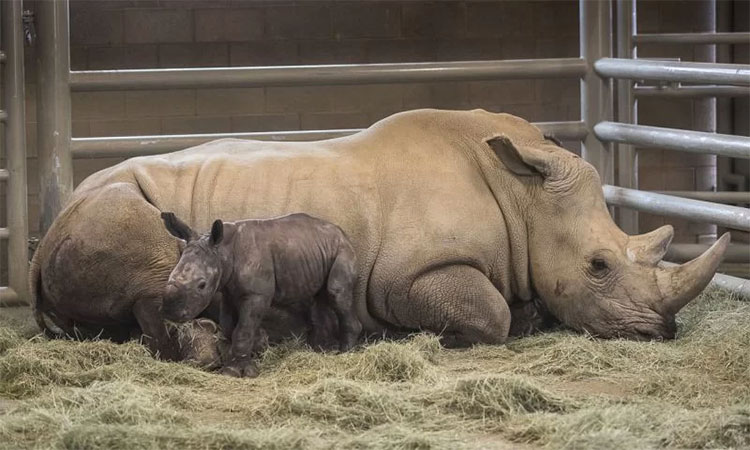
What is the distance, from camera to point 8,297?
7.27 metres

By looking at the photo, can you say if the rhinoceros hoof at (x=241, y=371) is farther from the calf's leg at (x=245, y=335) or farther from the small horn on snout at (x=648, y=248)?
the small horn on snout at (x=648, y=248)

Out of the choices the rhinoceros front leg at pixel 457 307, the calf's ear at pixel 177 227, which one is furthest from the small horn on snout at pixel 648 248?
the calf's ear at pixel 177 227

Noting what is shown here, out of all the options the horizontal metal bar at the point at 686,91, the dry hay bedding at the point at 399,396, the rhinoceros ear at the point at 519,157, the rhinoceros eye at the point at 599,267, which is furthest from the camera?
the horizontal metal bar at the point at 686,91

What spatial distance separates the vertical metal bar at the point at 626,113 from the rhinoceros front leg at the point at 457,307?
2.40 metres

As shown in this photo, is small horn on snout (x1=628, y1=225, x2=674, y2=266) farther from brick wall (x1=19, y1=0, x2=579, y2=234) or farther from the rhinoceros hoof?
brick wall (x1=19, y1=0, x2=579, y2=234)

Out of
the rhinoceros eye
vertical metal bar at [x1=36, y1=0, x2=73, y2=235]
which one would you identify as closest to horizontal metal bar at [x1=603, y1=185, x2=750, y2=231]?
the rhinoceros eye

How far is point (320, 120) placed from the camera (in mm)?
12758

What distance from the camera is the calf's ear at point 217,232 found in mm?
5316

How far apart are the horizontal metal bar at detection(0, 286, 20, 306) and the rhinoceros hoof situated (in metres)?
2.30

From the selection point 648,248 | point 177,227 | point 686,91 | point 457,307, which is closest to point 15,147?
point 177,227

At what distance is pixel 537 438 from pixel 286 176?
2160mm

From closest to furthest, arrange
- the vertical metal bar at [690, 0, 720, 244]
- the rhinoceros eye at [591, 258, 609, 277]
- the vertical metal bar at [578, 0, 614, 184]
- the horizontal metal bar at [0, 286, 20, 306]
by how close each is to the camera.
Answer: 1. the rhinoceros eye at [591, 258, 609, 277]
2. the horizontal metal bar at [0, 286, 20, 306]
3. the vertical metal bar at [578, 0, 614, 184]
4. the vertical metal bar at [690, 0, 720, 244]

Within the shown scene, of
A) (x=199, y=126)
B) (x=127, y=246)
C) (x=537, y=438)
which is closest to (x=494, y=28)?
(x=199, y=126)

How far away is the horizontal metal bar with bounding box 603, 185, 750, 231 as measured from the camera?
665 cm
